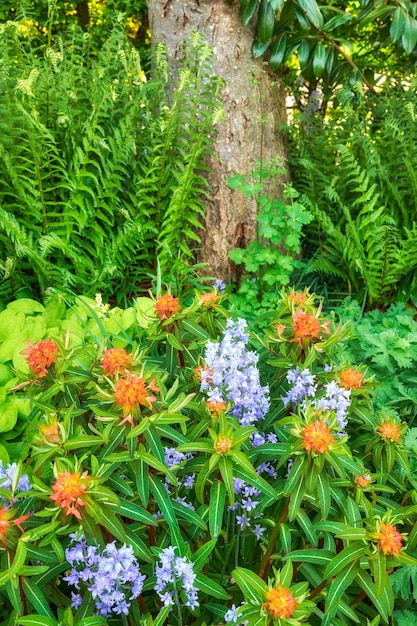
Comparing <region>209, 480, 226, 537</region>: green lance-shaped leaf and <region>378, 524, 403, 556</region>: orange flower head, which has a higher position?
<region>378, 524, 403, 556</region>: orange flower head

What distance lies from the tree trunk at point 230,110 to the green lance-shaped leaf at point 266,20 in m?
0.17

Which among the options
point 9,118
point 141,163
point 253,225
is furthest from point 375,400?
point 9,118

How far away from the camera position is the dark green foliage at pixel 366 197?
3.03 meters

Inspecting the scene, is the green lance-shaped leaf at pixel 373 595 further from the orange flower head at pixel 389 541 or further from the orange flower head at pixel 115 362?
the orange flower head at pixel 115 362

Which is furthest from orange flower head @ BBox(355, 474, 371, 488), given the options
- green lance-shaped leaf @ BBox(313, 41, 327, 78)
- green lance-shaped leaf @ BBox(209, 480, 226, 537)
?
green lance-shaped leaf @ BBox(313, 41, 327, 78)

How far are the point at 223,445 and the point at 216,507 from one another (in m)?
0.16

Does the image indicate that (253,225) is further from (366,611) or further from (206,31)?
(366,611)

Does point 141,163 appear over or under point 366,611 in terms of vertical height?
over

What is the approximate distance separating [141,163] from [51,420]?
2110 millimetres

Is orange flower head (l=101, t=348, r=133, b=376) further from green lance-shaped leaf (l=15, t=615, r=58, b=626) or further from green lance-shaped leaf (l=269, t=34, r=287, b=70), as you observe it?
green lance-shaped leaf (l=269, t=34, r=287, b=70)

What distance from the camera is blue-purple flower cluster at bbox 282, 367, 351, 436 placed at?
145 cm

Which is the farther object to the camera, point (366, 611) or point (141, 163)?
point (141, 163)

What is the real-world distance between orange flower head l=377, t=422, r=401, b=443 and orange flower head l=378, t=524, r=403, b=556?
45 cm

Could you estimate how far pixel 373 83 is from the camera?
3.93 metres
